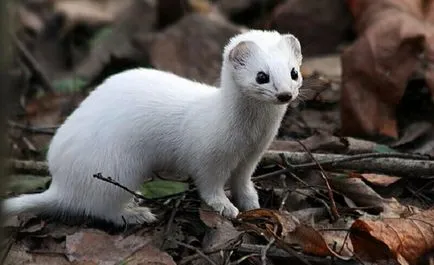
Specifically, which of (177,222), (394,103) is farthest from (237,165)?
(394,103)

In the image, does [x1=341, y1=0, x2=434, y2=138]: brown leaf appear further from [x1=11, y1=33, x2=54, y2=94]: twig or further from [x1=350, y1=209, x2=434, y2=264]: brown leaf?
[x1=11, y1=33, x2=54, y2=94]: twig

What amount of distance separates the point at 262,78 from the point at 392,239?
0.85 meters

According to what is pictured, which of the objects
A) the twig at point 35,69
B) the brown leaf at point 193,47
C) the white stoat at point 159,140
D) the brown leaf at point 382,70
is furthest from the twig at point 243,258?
the twig at point 35,69

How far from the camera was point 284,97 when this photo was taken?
3436 millimetres

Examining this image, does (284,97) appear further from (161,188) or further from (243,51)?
(161,188)

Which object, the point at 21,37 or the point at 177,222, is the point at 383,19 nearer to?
the point at 177,222

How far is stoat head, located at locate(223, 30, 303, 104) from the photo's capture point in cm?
349

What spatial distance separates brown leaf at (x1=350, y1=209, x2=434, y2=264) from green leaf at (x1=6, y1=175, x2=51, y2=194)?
1.76 meters

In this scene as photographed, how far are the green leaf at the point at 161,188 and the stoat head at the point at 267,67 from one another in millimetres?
762

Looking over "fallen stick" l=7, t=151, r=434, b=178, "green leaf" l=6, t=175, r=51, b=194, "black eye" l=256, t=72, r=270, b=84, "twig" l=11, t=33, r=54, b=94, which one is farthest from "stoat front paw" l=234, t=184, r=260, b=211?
"twig" l=11, t=33, r=54, b=94

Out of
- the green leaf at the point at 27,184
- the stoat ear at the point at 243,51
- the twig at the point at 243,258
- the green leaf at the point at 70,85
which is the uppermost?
the stoat ear at the point at 243,51

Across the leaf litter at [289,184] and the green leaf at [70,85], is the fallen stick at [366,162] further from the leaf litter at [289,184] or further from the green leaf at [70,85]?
the green leaf at [70,85]

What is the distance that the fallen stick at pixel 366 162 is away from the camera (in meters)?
4.22

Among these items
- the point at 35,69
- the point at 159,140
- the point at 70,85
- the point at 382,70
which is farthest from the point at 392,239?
the point at 35,69
